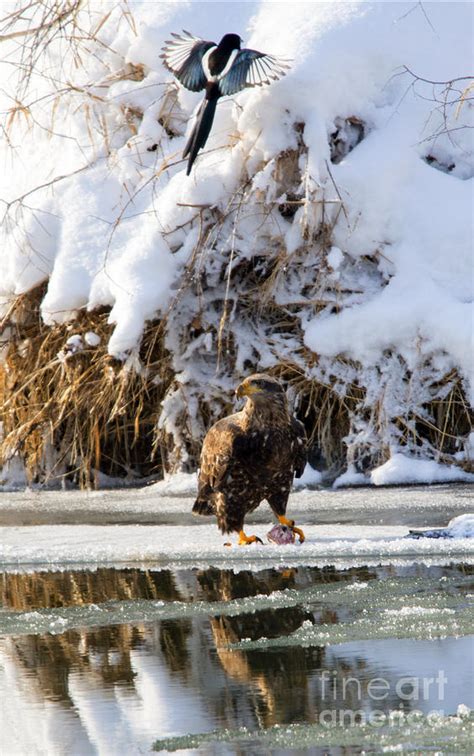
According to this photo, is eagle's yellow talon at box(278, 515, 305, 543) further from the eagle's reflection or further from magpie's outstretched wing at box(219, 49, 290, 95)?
magpie's outstretched wing at box(219, 49, 290, 95)

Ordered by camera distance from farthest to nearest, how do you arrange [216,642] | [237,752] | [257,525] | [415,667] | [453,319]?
[453,319] → [257,525] → [216,642] → [415,667] → [237,752]

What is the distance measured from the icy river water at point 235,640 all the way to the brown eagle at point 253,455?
0.23 m

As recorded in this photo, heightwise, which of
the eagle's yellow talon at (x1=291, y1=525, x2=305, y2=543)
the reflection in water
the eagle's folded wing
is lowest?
the reflection in water

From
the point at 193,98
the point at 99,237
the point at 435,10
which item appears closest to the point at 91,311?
the point at 99,237

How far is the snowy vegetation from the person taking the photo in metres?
8.38

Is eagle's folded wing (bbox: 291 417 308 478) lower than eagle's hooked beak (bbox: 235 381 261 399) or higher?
lower

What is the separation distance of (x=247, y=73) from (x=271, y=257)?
134 centimetres

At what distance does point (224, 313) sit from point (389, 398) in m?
1.26

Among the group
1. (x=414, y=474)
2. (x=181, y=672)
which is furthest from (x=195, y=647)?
(x=414, y=474)

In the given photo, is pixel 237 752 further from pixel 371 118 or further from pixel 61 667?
pixel 371 118

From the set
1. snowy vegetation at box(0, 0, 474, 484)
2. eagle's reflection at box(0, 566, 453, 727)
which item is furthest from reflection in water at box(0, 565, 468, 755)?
snowy vegetation at box(0, 0, 474, 484)

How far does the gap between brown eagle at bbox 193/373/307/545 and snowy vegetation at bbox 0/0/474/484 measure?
7.30 feet

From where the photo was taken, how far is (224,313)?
27.3ft

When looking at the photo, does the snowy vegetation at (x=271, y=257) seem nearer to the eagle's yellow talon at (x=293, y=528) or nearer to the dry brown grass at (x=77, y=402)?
the dry brown grass at (x=77, y=402)
